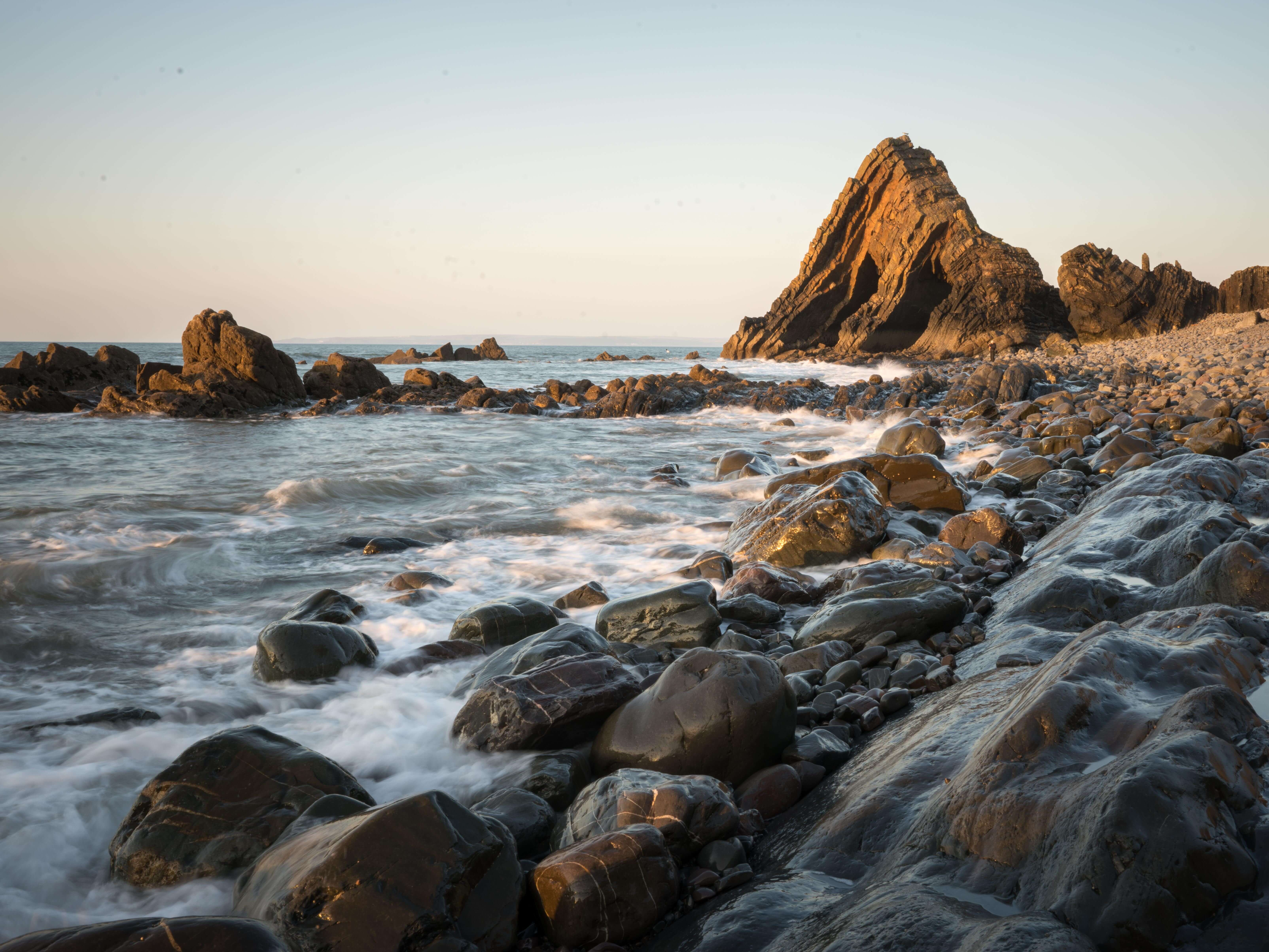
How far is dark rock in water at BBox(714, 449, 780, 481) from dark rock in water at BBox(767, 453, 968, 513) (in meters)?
2.66

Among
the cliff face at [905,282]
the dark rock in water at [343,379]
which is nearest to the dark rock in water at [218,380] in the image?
the dark rock in water at [343,379]

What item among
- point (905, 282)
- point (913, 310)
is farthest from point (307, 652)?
point (913, 310)

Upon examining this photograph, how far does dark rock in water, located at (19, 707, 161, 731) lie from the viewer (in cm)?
427

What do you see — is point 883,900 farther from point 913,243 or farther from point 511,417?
point 913,243

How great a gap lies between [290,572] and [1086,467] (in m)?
8.83

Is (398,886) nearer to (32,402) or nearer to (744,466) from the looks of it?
(744,466)

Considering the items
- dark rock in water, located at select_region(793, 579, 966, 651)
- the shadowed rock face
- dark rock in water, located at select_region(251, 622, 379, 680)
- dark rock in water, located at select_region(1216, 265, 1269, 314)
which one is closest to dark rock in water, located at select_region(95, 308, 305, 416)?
dark rock in water, located at select_region(251, 622, 379, 680)

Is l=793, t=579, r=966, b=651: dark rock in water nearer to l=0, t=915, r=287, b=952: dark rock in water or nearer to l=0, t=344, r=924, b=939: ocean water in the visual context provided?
l=0, t=344, r=924, b=939: ocean water

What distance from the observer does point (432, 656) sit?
5027mm

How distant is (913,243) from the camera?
43625 millimetres

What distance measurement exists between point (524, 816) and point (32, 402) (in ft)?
85.2

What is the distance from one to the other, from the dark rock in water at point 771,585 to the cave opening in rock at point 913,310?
137ft

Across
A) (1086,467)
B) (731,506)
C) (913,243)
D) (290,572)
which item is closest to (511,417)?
(731,506)

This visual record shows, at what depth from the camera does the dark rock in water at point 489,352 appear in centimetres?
6731
